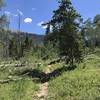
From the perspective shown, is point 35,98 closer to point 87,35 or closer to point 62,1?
point 62,1

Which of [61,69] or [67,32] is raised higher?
[67,32]

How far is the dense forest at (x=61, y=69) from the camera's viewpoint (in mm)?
22297

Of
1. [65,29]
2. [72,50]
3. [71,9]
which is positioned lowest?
[72,50]

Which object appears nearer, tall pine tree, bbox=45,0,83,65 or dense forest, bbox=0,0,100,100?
dense forest, bbox=0,0,100,100

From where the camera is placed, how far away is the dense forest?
73.2 ft

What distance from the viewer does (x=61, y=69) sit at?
4284 centimetres

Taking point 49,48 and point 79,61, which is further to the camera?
point 49,48

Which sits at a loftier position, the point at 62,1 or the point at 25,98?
the point at 62,1

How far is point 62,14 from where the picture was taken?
45.9 meters

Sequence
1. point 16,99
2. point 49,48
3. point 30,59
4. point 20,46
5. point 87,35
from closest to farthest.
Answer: point 16,99
point 30,59
point 49,48
point 87,35
point 20,46

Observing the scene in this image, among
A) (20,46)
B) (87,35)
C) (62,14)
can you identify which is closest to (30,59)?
(62,14)

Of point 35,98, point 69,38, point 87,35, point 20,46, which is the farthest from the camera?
point 20,46

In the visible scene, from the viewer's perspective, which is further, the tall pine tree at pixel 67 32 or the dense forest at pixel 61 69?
the tall pine tree at pixel 67 32

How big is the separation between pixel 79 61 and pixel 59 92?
24.6 m
